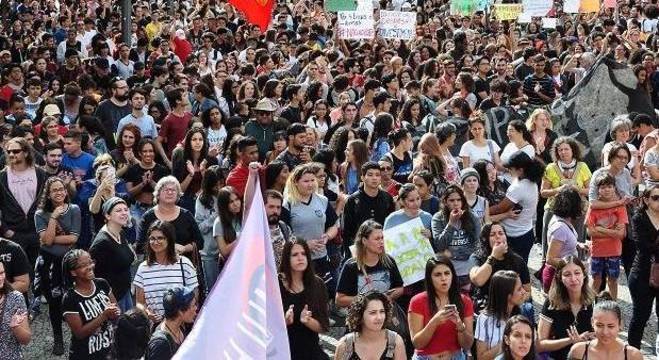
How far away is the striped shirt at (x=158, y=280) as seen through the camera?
8352mm

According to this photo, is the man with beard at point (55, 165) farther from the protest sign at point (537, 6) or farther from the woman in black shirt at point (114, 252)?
the protest sign at point (537, 6)

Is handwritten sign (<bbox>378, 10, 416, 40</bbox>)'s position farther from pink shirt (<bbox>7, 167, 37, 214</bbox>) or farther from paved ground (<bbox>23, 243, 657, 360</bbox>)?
pink shirt (<bbox>7, 167, 37, 214</bbox>)

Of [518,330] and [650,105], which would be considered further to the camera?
[650,105]

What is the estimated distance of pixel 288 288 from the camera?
799cm

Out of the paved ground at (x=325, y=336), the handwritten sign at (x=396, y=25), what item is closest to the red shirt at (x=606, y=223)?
the paved ground at (x=325, y=336)

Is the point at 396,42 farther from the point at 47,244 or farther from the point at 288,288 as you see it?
the point at 288,288

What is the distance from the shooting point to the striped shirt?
27.4ft

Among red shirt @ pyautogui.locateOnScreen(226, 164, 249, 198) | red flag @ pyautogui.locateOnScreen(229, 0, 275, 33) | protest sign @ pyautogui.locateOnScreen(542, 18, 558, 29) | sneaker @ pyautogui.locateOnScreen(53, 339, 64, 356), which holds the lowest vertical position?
sneaker @ pyautogui.locateOnScreen(53, 339, 64, 356)

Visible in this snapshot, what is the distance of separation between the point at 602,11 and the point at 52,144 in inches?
735

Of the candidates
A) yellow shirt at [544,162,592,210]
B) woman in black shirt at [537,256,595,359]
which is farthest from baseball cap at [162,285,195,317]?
yellow shirt at [544,162,592,210]

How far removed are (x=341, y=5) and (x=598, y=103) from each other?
242 inches

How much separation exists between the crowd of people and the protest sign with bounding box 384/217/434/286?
0.36ft

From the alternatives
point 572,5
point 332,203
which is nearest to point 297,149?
point 332,203

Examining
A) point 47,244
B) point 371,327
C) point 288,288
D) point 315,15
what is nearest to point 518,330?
point 371,327
